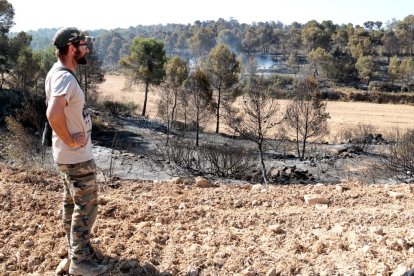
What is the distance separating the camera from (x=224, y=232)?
176 inches

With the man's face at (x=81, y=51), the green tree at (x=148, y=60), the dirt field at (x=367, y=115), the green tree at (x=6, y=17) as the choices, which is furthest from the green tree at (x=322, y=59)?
the man's face at (x=81, y=51)

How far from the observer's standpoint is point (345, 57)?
76.2m

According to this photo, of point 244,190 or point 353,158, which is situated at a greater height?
point 244,190

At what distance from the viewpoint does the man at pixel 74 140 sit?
129 inches

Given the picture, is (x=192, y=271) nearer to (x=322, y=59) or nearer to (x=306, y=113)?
(x=306, y=113)

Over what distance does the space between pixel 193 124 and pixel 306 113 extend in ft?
32.6

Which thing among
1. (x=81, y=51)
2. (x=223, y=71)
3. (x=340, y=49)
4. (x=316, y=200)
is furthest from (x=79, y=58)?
(x=340, y=49)

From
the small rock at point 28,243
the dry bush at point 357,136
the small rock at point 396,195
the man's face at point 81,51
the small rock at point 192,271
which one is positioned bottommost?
the dry bush at point 357,136

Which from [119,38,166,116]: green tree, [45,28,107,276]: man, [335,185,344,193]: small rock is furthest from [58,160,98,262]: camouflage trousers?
[119,38,166,116]: green tree

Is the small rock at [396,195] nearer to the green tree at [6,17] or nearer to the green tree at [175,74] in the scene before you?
the green tree at [175,74]

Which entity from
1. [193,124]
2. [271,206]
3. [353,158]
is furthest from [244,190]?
[193,124]

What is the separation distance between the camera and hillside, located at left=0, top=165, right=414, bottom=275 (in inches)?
152

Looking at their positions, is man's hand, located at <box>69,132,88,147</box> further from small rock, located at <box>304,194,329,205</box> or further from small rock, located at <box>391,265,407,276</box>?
small rock, located at <box>304,194,329,205</box>

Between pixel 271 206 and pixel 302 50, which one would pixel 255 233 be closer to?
pixel 271 206
